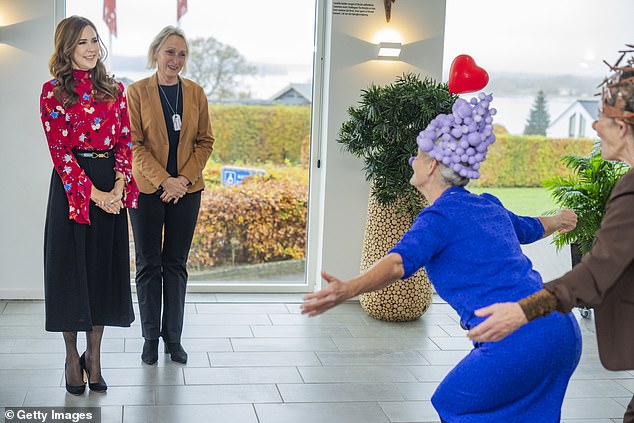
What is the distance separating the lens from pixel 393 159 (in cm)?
531

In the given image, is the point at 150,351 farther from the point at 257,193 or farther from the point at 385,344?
the point at 257,193

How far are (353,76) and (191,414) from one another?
3013 millimetres

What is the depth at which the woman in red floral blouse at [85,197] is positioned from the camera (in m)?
3.89

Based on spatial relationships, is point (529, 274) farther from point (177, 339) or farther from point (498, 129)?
point (498, 129)

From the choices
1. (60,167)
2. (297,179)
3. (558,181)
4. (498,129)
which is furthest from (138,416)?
(498,129)

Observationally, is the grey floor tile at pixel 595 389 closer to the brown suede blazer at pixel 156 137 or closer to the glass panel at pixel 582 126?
the brown suede blazer at pixel 156 137

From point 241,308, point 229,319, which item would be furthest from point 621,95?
point 241,308

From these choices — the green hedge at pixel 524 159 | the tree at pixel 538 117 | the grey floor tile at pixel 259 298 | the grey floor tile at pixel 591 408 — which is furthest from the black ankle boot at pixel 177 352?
the tree at pixel 538 117

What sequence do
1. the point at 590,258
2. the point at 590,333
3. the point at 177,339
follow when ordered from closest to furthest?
the point at 590,258, the point at 177,339, the point at 590,333

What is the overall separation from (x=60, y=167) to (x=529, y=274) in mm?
2304

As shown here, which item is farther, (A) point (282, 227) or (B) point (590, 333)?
(A) point (282, 227)

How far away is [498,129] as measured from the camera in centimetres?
685

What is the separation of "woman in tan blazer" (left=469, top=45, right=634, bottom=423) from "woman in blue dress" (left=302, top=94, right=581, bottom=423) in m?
0.22

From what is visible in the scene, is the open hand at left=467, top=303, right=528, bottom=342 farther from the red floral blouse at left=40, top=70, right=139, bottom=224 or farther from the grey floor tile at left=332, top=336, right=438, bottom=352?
the grey floor tile at left=332, top=336, right=438, bottom=352
